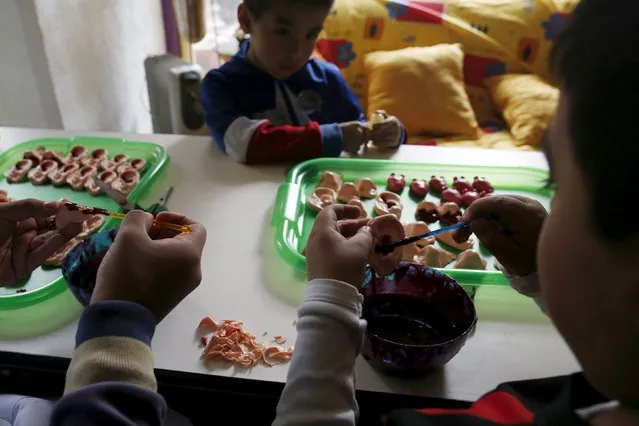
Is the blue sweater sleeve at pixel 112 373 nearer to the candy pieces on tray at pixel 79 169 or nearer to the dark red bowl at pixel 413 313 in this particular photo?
the dark red bowl at pixel 413 313

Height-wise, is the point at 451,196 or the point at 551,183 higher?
the point at 551,183

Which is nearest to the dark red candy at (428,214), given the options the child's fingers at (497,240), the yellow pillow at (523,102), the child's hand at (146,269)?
the child's fingers at (497,240)

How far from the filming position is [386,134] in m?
1.16

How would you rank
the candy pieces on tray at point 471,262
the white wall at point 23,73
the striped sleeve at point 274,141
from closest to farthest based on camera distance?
the candy pieces on tray at point 471,262 < the striped sleeve at point 274,141 < the white wall at point 23,73

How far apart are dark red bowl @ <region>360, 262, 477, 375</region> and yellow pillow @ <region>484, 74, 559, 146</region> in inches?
45.7

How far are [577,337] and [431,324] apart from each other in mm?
280

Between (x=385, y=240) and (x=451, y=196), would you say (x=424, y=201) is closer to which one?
(x=451, y=196)

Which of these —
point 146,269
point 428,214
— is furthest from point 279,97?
point 146,269

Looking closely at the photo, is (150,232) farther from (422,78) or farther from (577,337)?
(422,78)

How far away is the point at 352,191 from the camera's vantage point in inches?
39.2

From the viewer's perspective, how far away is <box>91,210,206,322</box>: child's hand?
58 cm

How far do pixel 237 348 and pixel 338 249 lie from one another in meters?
0.18

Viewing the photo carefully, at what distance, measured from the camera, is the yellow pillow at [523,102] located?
1.79 metres

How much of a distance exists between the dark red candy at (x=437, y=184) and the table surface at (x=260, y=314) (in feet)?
0.89
